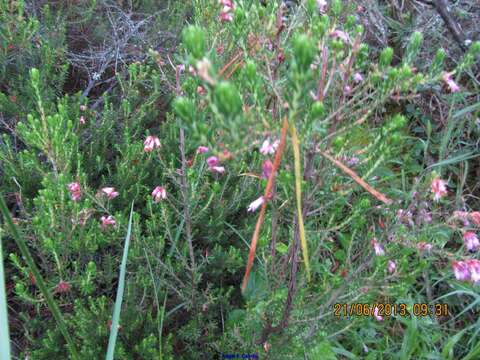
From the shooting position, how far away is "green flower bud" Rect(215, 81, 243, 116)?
0.82 m

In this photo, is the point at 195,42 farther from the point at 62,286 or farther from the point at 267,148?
the point at 62,286

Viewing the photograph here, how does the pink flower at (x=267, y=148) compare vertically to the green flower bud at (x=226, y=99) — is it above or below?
below

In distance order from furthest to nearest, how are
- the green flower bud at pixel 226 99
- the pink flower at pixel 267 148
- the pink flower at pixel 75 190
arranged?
the pink flower at pixel 75 190, the pink flower at pixel 267 148, the green flower bud at pixel 226 99

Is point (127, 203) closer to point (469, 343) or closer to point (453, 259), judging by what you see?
point (453, 259)

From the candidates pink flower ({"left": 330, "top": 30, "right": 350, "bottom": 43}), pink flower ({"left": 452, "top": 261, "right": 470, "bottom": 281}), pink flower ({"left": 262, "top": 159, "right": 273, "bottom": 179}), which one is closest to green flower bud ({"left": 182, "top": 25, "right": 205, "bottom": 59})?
pink flower ({"left": 262, "top": 159, "right": 273, "bottom": 179})

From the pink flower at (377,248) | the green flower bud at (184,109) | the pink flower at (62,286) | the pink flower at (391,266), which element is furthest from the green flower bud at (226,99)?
the pink flower at (62,286)

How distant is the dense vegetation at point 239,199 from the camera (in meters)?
1.21

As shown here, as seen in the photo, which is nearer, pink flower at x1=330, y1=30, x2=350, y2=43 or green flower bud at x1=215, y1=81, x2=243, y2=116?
green flower bud at x1=215, y1=81, x2=243, y2=116

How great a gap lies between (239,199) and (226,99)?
1421 millimetres

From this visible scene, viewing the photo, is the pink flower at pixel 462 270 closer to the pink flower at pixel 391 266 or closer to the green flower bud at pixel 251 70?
the pink flower at pixel 391 266

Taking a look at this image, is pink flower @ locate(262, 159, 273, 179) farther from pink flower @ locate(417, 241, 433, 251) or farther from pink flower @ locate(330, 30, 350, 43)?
pink flower @ locate(417, 241, 433, 251)

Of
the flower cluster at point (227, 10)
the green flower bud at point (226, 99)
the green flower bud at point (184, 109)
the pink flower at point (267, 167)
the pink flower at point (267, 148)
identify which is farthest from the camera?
the flower cluster at point (227, 10)

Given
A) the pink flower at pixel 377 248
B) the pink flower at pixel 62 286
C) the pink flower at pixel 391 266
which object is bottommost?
the pink flower at pixel 62 286

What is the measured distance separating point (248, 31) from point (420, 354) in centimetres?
171
